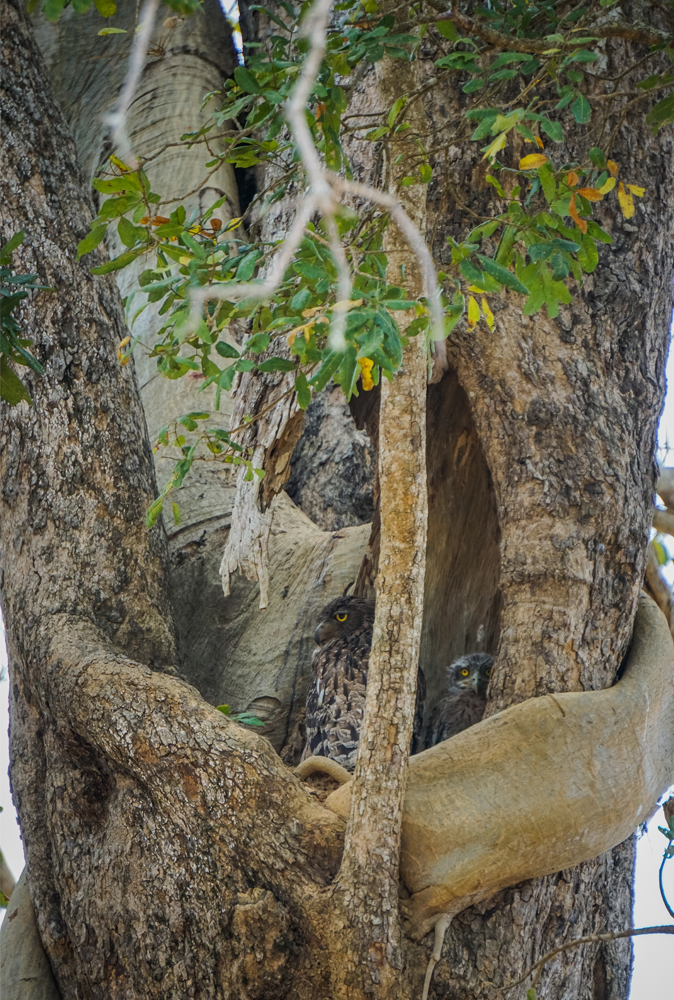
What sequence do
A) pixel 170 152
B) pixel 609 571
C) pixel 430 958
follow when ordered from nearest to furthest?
pixel 430 958, pixel 609 571, pixel 170 152

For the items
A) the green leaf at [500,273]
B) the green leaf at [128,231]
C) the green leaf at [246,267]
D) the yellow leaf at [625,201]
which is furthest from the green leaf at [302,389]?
the yellow leaf at [625,201]

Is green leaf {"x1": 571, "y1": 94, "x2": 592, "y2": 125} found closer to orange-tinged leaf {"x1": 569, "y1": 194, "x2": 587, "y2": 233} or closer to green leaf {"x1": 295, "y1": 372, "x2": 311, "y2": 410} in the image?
Result: orange-tinged leaf {"x1": 569, "y1": 194, "x2": 587, "y2": 233}

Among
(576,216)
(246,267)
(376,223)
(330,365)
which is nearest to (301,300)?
(330,365)

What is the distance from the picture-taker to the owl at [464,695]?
129 inches

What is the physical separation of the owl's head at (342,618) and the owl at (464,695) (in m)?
0.38

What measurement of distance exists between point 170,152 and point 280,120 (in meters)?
2.42

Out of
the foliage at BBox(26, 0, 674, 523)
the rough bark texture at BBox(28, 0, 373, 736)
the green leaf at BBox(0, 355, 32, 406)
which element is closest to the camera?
the foliage at BBox(26, 0, 674, 523)

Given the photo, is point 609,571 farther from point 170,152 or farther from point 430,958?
point 170,152

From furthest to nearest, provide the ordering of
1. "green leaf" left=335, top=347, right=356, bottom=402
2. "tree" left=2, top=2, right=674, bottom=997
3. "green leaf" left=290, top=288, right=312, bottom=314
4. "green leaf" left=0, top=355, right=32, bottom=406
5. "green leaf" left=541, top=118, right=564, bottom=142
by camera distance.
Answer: "green leaf" left=0, top=355, right=32, bottom=406 → "green leaf" left=541, top=118, right=564, bottom=142 → "tree" left=2, top=2, right=674, bottom=997 → "green leaf" left=290, top=288, right=312, bottom=314 → "green leaf" left=335, top=347, right=356, bottom=402

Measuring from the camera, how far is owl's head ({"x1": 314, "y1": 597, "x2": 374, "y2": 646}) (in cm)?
355

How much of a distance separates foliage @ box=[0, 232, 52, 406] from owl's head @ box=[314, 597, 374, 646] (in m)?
1.50

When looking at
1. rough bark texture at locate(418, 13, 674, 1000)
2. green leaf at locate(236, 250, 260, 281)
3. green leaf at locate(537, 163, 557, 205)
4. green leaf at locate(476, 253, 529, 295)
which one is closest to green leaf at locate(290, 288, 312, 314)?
green leaf at locate(236, 250, 260, 281)

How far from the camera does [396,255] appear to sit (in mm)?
2180

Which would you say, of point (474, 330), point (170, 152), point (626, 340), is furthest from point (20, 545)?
point (170, 152)
